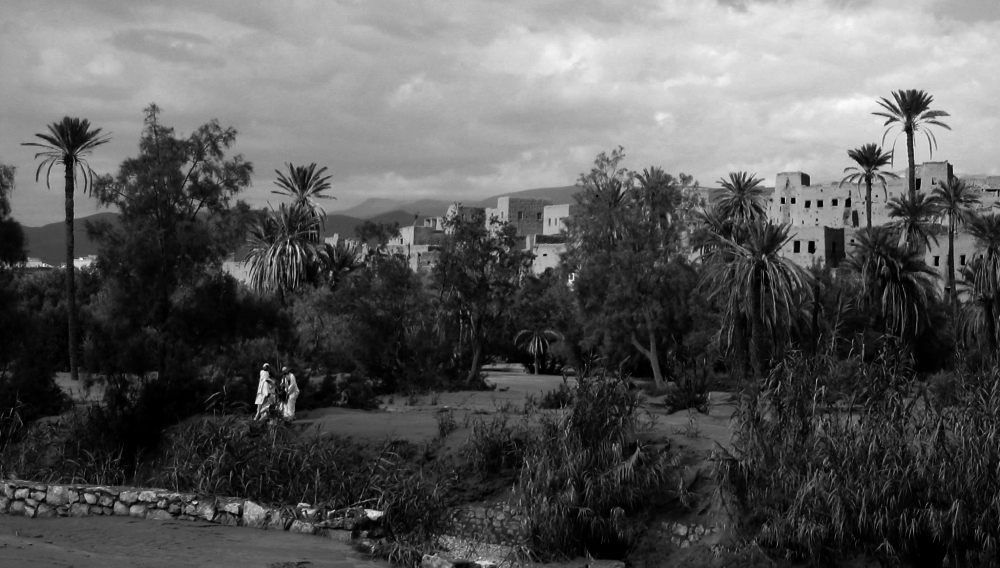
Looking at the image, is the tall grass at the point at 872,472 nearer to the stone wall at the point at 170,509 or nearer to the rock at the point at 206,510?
the stone wall at the point at 170,509

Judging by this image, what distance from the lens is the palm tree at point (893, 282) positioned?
150 feet

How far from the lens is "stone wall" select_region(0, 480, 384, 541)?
49.1ft

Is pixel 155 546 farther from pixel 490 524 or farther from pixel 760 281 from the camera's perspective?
pixel 760 281

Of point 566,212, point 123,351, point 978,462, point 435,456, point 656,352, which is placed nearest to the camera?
point 978,462

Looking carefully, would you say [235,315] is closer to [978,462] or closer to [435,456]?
[435,456]

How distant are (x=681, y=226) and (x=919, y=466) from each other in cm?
3173

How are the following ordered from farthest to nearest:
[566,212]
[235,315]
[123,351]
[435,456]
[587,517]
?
[566,212], [235,315], [123,351], [435,456], [587,517]

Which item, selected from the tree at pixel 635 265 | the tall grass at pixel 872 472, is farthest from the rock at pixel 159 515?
the tree at pixel 635 265

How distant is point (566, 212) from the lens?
108 meters

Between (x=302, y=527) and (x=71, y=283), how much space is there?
104 feet

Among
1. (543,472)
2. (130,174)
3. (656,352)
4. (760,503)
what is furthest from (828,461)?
(656,352)

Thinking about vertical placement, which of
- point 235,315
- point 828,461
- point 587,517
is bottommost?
point 587,517

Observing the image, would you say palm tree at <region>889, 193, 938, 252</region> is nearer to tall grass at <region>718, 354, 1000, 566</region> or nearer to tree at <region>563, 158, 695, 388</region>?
tree at <region>563, 158, 695, 388</region>

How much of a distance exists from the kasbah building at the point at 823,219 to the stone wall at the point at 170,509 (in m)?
55.2
